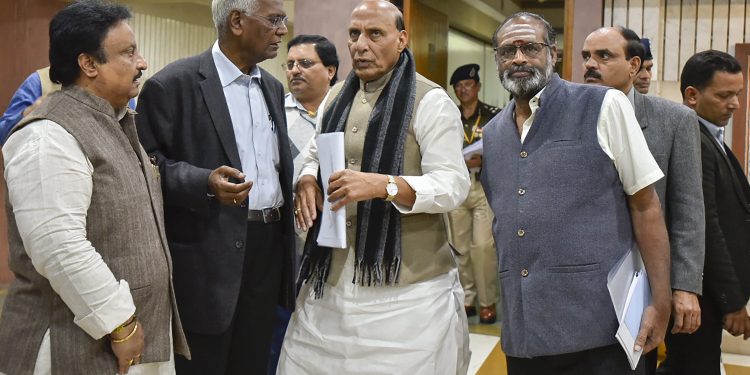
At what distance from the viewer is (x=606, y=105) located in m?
2.04

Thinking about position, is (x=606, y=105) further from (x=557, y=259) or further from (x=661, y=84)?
(x=661, y=84)

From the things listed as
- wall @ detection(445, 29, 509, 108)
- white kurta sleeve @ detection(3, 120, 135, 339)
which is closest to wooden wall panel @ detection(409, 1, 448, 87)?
wall @ detection(445, 29, 509, 108)

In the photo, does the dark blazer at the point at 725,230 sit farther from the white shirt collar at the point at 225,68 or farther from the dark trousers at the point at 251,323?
the white shirt collar at the point at 225,68

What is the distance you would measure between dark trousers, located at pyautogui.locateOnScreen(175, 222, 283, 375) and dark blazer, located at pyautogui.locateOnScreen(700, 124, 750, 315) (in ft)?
5.06

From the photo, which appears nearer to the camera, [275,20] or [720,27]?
[275,20]

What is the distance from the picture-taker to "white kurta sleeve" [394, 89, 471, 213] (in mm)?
2115

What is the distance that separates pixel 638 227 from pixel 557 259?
0.25 meters

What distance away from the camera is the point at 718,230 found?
2646 millimetres

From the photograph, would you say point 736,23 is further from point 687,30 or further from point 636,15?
point 636,15

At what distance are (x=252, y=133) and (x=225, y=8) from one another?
40 centimetres

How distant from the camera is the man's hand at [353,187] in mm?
2031

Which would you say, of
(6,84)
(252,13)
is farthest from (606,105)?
(6,84)

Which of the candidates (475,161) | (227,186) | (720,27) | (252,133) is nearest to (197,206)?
(227,186)

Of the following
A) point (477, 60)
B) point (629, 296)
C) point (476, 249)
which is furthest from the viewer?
point (477, 60)
